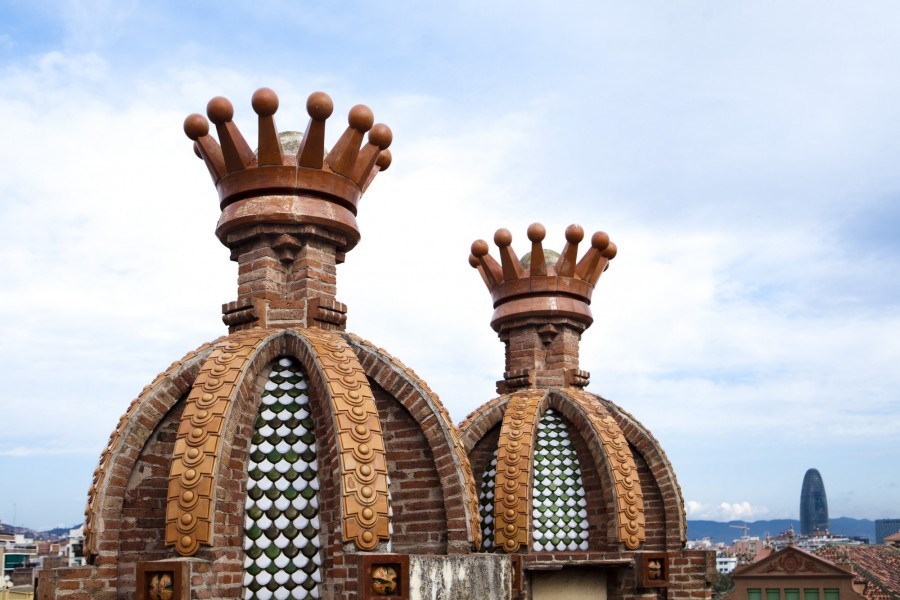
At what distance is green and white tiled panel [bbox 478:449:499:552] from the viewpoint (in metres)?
8.82

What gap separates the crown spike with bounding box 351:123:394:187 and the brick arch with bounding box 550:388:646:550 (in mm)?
3482

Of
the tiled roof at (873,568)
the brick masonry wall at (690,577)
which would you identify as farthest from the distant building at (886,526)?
the brick masonry wall at (690,577)

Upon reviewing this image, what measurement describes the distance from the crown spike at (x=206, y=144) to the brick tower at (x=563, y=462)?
371cm

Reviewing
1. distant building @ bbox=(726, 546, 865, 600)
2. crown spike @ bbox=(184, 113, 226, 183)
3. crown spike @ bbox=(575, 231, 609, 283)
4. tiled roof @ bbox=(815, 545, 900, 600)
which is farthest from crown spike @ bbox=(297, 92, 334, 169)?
tiled roof @ bbox=(815, 545, 900, 600)

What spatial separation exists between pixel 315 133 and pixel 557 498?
→ 171 inches

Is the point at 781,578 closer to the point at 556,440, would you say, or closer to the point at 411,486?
the point at 556,440

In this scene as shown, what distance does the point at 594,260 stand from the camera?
10375 mm

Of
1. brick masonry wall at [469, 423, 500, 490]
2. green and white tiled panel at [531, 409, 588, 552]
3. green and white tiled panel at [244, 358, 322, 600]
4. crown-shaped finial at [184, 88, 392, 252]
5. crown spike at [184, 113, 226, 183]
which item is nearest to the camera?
green and white tiled panel at [244, 358, 322, 600]

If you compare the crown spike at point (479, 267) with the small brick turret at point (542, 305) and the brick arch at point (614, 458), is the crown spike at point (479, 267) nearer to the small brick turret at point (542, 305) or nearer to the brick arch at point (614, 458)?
the small brick turret at point (542, 305)

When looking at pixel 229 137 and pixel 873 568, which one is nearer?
pixel 229 137

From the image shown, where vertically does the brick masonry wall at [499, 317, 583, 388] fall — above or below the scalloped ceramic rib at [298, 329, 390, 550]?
above

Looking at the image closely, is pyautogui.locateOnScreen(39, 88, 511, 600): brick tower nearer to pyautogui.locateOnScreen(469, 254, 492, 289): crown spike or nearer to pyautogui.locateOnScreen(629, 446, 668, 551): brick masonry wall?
pyautogui.locateOnScreen(469, 254, 492, 289): crown spike

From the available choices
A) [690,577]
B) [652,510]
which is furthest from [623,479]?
[690,577]

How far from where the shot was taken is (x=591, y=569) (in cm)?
895
